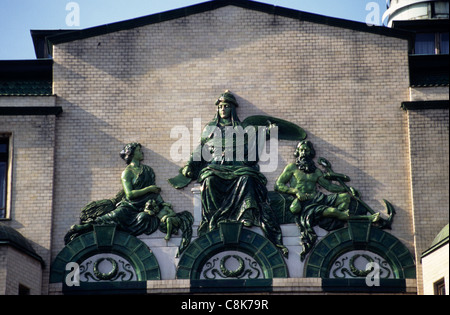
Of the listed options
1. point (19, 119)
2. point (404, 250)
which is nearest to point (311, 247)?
point (404, 250)

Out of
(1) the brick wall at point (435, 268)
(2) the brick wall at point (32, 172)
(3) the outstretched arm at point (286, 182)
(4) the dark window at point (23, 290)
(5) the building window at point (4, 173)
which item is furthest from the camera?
(5) the building window at point (4, 173)

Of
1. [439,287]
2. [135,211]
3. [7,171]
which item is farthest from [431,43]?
[7,171]

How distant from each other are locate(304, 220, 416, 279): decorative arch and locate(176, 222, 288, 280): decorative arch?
816mm

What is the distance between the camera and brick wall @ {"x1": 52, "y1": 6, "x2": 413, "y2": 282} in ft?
99.6

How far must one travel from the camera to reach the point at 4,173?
3070 centimetres

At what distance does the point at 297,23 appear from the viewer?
31875 millimetres

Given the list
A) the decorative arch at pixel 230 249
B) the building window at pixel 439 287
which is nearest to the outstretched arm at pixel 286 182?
the decorative arch at pixel 230 249

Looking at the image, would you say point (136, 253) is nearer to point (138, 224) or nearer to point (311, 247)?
point (138, 224)

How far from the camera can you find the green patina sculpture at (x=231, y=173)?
29703 mm

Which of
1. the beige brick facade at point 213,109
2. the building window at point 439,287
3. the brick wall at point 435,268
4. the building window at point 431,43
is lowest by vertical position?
the building window at point 439,287

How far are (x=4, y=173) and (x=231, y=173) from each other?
5715mm

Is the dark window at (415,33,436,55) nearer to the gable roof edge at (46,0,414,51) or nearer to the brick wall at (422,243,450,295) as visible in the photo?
the gable roof edge at (46,0,414,51)

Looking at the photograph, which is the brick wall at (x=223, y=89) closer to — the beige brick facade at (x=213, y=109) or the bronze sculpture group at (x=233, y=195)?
the beige brick facade at (x=213, y=109)

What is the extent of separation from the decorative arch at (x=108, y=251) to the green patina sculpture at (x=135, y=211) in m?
0.18
